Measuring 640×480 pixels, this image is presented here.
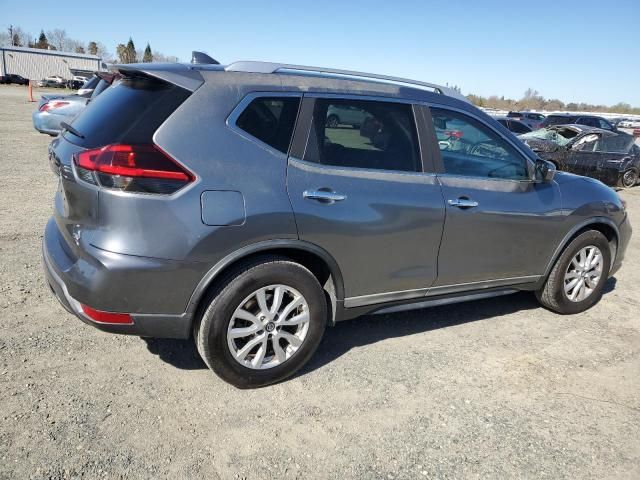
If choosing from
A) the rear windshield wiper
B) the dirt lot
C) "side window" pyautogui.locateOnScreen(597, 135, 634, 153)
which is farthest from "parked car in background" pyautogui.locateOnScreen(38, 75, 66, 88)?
the rear windshield wiper

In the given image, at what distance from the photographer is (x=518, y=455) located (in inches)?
101

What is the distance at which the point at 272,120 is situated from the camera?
283 cm

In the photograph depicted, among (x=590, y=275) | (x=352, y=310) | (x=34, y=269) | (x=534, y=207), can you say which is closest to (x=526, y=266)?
(x=534, y=207)

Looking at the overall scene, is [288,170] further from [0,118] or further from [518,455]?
[0,118]

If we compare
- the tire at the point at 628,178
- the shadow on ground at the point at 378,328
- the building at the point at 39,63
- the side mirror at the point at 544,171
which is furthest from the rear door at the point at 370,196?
the building at the point at 39,63

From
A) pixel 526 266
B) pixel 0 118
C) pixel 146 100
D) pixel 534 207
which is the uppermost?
pixel 146 100

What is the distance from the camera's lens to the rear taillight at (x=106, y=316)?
257 centimetres

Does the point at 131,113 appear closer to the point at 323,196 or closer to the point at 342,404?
the point at 323,196

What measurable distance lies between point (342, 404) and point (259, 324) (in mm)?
681

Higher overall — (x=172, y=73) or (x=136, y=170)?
(x=172, y=73)

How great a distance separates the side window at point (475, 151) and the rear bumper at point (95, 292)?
2115mm

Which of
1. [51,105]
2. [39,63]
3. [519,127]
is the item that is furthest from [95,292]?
[39,63]

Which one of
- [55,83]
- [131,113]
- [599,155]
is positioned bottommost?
[55,83]

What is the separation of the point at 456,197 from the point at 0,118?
1982cm
